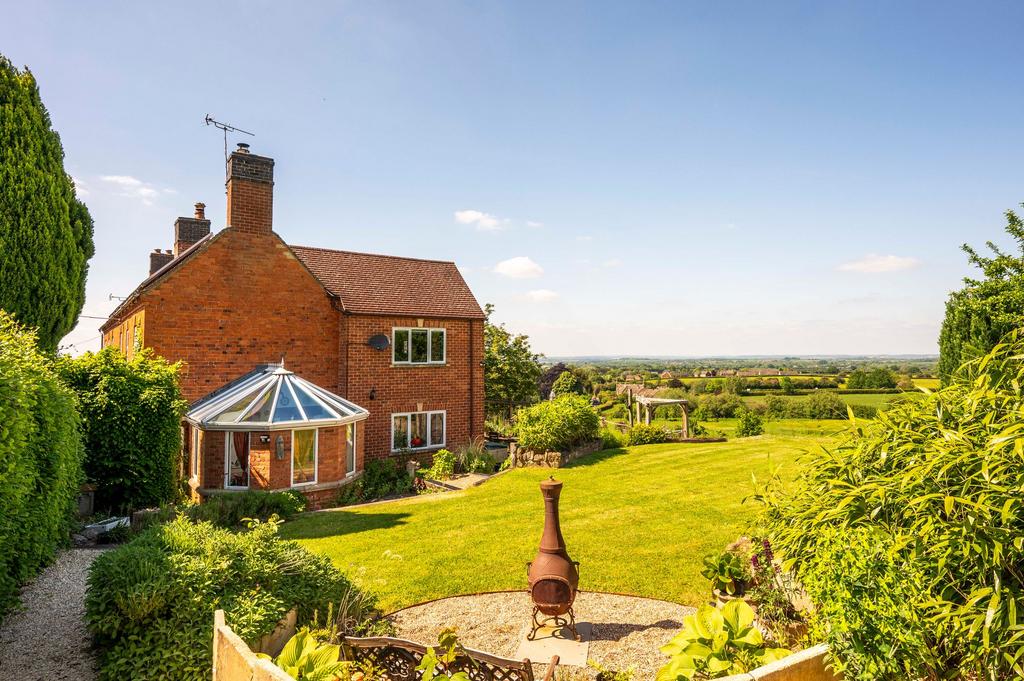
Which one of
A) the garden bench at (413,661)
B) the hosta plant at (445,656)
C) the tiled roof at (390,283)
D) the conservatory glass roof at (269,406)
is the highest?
the tiled roof at (390,283)

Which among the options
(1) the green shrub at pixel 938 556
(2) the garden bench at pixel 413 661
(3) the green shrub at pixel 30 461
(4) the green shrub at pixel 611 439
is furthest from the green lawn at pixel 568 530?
(3) the green shrub at pixel 30 461

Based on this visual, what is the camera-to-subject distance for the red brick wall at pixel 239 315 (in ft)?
49.5

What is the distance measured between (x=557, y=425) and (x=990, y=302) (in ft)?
45.0

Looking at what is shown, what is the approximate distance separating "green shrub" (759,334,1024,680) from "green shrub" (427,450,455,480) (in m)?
13.8

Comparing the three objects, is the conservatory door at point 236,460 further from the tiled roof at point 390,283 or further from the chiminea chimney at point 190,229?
the chiminea chimney at point 190,229

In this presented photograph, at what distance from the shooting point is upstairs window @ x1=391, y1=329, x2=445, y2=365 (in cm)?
1891

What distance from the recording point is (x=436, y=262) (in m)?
22.3

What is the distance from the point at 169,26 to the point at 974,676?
13664mm

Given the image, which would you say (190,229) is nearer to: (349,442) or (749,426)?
(349,442)

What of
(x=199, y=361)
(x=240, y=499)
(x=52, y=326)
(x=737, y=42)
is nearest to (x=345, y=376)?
(x=199, y=361)

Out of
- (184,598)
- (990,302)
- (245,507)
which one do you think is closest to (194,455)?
(245,507)

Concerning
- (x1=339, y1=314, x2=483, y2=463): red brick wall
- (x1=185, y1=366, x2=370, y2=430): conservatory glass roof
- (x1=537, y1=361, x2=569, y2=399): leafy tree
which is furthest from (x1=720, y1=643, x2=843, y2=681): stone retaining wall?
(x1=537, y1=361, x2=569, y2=399): leafy tree

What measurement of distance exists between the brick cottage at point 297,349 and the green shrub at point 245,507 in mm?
1263

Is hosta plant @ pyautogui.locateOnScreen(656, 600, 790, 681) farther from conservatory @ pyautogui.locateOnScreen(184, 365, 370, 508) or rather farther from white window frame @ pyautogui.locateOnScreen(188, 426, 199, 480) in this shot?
white window frame @ pyautogui.locateOnScreen(188, 426, 199, 480)
